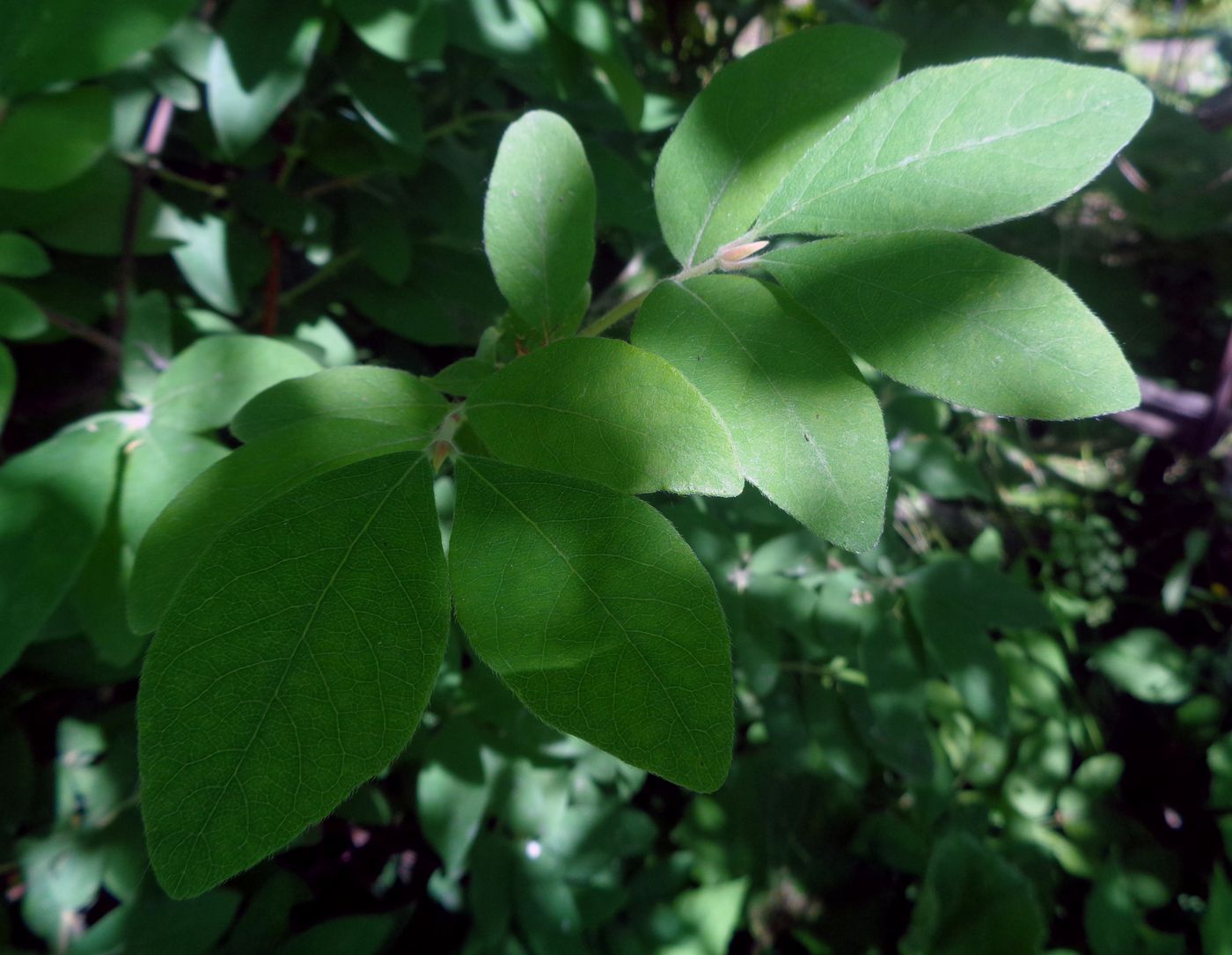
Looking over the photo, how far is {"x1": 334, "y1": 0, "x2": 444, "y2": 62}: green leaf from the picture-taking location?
1.01 metres

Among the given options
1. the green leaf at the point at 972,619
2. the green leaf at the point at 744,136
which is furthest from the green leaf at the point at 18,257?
the green leaf at the point at 972,619

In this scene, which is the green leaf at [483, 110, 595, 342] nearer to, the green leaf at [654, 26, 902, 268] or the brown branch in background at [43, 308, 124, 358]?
the green leaf at [654, 26, 902, 268]

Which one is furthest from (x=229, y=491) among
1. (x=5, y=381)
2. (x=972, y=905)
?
(x=972, y=905)

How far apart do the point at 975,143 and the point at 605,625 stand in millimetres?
357

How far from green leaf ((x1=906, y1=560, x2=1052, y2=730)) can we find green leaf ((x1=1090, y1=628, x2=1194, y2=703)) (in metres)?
0.76

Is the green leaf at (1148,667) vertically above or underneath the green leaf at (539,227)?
underneath

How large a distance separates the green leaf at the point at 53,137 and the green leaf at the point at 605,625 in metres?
0.76

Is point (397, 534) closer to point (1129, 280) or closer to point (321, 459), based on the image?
point (321, 459)

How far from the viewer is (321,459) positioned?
1.79ft

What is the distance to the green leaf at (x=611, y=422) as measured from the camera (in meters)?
0.48

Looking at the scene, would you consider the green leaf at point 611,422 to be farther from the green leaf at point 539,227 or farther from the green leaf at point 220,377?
the green leaf at point 220,377

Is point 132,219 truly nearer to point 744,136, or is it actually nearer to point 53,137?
point 53,137

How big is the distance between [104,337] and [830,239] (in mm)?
895

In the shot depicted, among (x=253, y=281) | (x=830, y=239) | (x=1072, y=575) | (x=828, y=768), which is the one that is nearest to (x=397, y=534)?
(x=830, y=239)
